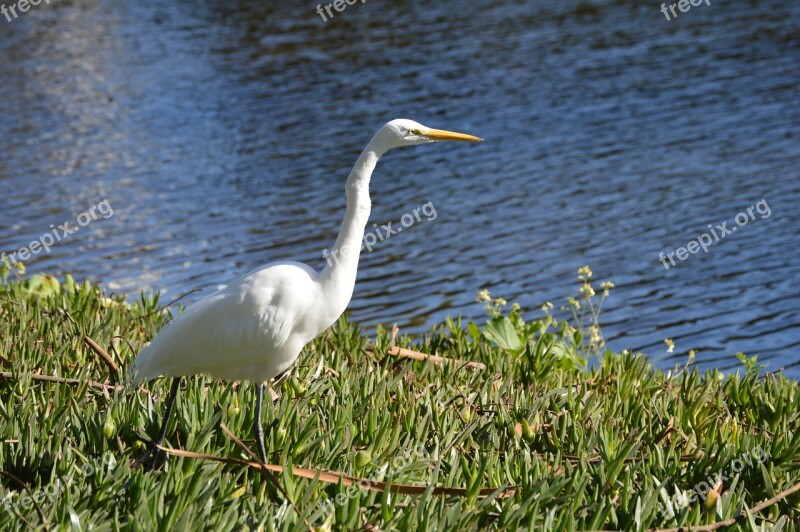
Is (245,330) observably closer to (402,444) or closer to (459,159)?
(402,444)

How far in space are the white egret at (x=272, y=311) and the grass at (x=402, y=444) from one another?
23cm

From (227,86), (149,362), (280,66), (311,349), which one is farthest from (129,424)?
(280,66)

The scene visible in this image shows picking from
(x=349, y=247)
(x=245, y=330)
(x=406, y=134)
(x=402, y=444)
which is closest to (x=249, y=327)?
(x=245, y=330)

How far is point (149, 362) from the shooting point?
4293 mm

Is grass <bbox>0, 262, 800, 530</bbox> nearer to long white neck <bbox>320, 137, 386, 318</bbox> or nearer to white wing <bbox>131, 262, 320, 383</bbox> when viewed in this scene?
white wing <bbox>131, 262, 320, 383</bbox>

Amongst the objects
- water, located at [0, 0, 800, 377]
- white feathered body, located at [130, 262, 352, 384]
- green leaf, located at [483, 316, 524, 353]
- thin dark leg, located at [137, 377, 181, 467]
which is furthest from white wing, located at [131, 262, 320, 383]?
green leaf, located at [483, 316, 524, 353]

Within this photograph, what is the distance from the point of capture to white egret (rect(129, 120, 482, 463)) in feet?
13.1

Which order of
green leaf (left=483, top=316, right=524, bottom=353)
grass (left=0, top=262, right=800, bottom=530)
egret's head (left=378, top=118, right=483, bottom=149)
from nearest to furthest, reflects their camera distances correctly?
grass (left=0, top=262, right=800, bottom=530)
egret's head (left=378, top=118, right=483, bottom=149)
green leaf (left=483, top=316, right=524, bottom=353)

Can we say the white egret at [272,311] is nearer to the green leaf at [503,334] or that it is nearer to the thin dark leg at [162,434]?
the thin dark leg at [162,434]

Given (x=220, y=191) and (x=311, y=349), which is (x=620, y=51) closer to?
(x=220, y=191)

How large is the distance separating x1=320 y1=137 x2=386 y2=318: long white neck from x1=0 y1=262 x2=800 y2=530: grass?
1.83 feet

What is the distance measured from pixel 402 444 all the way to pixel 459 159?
10.6 metres

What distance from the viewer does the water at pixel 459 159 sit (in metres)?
9.88

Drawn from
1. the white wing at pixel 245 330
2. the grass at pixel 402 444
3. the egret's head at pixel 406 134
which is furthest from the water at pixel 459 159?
the egret's head at pixel 406 134
